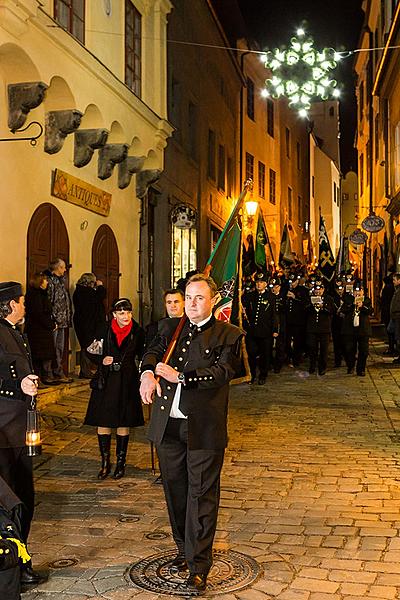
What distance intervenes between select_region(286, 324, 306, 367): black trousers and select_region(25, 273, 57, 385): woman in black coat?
24.7ft

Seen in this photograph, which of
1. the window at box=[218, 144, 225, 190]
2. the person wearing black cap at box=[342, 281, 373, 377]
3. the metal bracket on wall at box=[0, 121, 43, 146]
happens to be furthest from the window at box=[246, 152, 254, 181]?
the metal bracket on wall at box=[0, 121, 43, 146]

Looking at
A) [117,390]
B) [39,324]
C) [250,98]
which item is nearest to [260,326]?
[39,324]

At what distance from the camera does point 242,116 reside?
3566cm

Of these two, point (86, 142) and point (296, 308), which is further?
point (296, 308)

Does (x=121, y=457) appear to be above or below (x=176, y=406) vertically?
below

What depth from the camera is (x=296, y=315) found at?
18203 millimetres

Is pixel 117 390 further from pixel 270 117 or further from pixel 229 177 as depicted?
pixel 270 117

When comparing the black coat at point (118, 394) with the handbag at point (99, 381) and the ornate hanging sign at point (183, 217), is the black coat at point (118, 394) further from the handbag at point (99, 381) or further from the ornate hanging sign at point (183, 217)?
the ornate hanging sign at point (183, 217)

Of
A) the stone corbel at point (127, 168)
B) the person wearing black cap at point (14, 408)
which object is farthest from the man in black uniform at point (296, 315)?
the person wearing black cap at point (14, 408)

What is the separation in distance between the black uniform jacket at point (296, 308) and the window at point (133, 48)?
5975mm

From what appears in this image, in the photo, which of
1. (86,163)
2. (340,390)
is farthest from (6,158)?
(340,390)

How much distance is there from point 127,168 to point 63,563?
43.2ft

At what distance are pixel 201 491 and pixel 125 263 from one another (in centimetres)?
1360

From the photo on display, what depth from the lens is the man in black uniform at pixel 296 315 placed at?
1811cm
